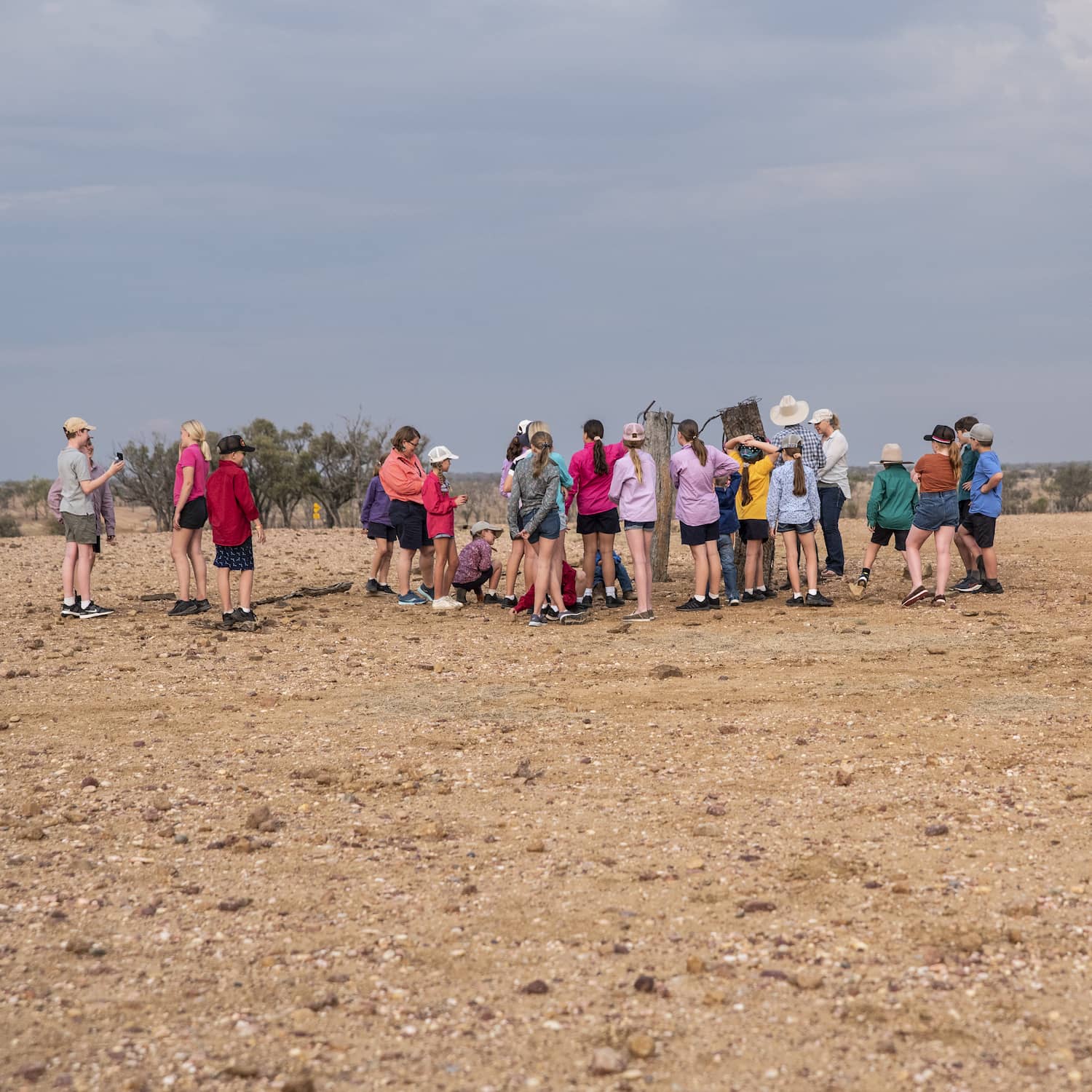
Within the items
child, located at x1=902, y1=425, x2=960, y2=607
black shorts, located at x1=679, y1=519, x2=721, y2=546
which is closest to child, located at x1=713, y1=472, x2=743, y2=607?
black shorts, located at x1=679, y1=519, x2=721, y2=546

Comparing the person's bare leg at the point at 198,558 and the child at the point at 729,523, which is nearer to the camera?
the person's bare leg at the point at 198,558

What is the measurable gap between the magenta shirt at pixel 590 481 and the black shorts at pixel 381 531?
2.36 meters

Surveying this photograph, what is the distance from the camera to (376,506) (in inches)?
532

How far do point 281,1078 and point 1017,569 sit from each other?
13916 mm

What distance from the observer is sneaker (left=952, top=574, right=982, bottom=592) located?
43.2 ft

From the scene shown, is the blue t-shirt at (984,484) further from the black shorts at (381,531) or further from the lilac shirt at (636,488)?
the black shorts at (381,531)

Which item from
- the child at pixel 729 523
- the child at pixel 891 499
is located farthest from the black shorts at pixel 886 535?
the child at pixel 729 523

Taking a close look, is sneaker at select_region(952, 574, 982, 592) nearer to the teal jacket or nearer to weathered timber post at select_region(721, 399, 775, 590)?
the teal jacket

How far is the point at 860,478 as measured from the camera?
171ft

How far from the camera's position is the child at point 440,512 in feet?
40.6

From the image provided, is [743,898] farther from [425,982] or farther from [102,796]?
[102,796]

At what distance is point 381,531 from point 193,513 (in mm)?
2372

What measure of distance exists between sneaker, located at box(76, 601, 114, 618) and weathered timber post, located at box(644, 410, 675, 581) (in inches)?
244

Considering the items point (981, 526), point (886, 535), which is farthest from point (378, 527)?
point (981, 526)
